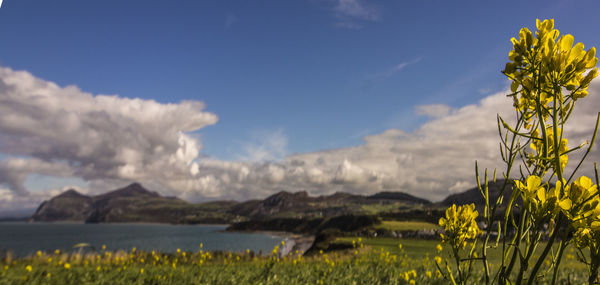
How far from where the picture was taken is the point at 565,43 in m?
1.01

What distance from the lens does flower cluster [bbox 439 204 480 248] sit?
1.67 metres

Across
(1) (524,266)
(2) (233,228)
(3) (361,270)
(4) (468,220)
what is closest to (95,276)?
(3) (361,270)

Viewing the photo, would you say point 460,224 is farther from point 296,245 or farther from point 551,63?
point 296,245

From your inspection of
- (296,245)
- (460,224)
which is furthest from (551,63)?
(296,245)

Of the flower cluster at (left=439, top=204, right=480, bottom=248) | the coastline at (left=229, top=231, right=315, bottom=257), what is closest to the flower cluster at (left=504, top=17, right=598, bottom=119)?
the flower cluster at (left=439, top=204, right=480, bottom=248)

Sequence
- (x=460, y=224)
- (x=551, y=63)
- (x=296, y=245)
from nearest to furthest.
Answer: (x=551, y=63)
(x=460, y=224)
(x=296, y=245)

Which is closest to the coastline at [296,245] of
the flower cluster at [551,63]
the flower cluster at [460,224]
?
the flower cluster at [460,224]

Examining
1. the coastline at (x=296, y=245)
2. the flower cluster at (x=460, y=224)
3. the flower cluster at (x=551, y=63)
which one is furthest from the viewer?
the coastline at (x=296, y=245)

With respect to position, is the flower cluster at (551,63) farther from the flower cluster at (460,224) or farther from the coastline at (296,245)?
the coastline at (296,245)

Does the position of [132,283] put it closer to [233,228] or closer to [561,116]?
[561,116]

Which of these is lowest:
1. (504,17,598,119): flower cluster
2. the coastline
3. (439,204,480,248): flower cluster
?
the coastline

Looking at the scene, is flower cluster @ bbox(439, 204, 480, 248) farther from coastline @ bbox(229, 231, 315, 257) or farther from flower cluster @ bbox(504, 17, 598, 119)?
coastline @ bbox(229, 231, 315, 257)

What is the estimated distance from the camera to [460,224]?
171 cm

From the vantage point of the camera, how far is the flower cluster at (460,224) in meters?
1.67
